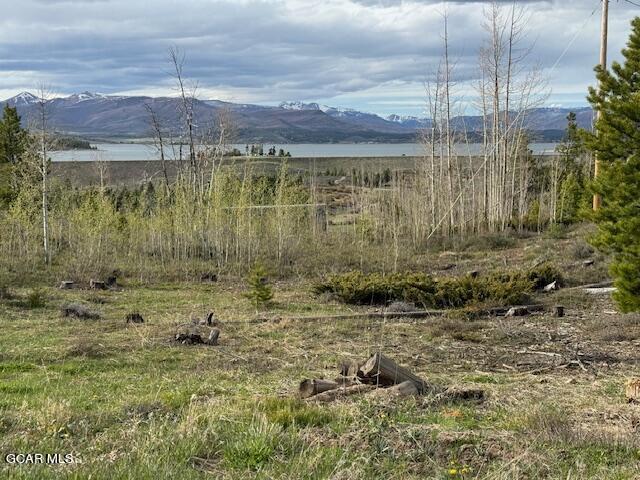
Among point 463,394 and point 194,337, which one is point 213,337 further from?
point 463,394

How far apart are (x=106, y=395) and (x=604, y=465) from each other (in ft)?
16.0

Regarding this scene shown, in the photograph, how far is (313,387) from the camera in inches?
259

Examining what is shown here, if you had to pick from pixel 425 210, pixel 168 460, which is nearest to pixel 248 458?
pixel 168 460

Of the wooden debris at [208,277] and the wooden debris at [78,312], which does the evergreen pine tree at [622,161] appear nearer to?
the wooden debris at [78,312]

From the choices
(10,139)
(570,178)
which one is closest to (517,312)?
(570,178)

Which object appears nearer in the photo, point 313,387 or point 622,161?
point 313,387

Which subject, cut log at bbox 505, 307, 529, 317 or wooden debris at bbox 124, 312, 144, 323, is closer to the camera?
wooden debris at bbox 124, 312, 144, 323

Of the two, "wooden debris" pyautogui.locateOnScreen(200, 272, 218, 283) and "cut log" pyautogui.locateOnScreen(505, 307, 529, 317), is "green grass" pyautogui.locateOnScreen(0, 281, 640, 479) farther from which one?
"wooden debris" pyautogui.locateOnScreen(200, 272, 218, 283)

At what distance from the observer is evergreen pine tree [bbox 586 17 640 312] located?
1156 centimetres

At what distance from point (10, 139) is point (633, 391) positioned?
3855 centimetres

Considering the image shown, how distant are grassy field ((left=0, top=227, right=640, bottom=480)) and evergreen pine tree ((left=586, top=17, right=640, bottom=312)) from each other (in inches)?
38.1

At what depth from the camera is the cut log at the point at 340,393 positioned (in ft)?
20.6

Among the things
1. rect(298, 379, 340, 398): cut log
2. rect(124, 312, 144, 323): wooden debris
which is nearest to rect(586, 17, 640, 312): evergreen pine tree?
rect(298, 379, 340, 398): cut log

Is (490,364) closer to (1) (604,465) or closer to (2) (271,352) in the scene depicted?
(2) (271,352)
